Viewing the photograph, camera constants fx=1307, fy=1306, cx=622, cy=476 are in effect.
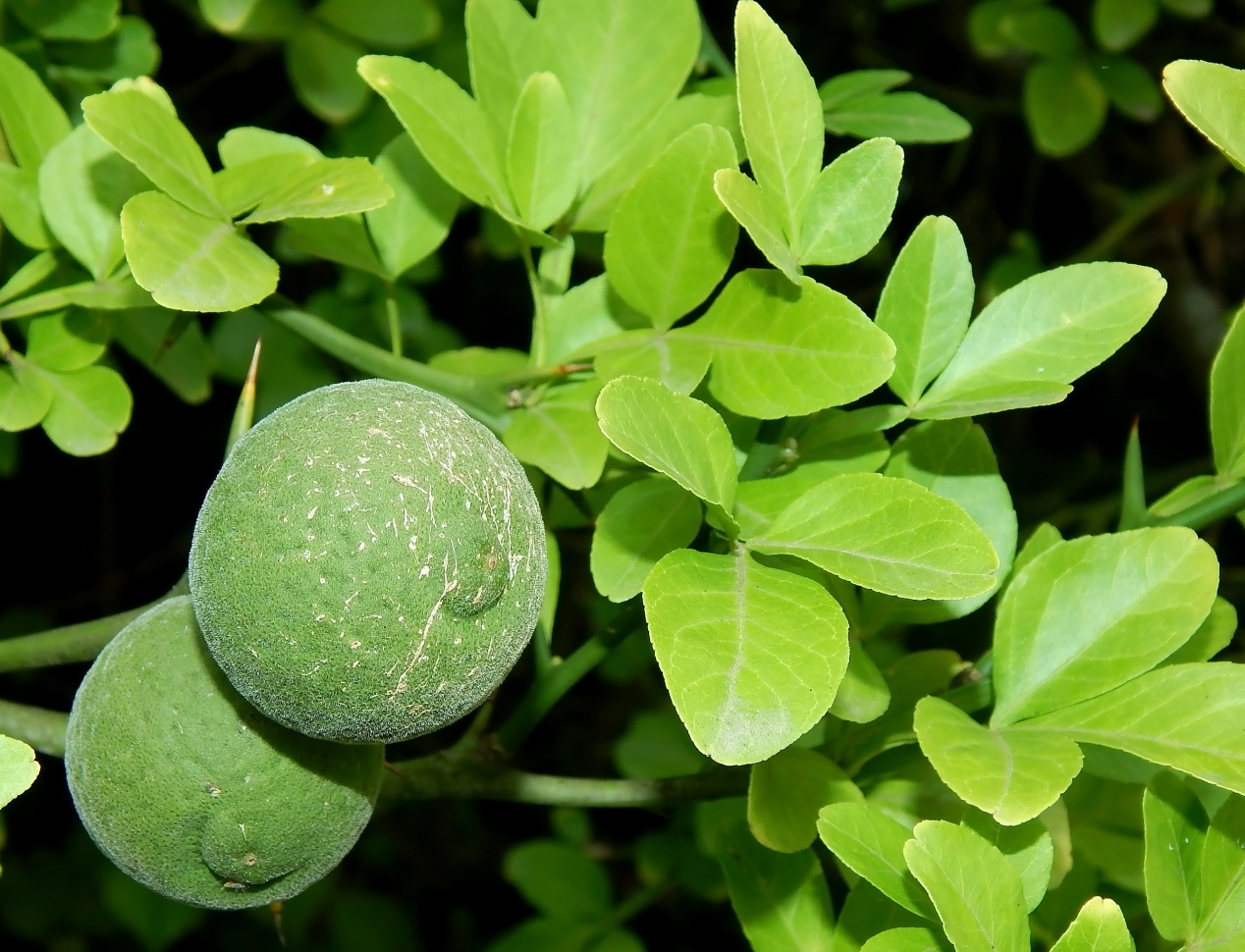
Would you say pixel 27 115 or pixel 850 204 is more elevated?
pixel 850 204

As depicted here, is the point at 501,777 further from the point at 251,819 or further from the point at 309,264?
the point at 309,264

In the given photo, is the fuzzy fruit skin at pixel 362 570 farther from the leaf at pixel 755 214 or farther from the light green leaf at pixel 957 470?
the light green leaf at pixel 957 470

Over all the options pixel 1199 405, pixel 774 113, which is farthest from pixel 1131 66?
pixel 774 113

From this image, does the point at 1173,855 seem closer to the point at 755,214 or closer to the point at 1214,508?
the point at 1214,508

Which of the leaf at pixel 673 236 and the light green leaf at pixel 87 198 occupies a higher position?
Result: the leaf at pixel 673 236

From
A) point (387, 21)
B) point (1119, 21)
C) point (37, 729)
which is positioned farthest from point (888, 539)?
point (1119, 21)

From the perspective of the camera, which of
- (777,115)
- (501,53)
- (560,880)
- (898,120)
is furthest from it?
(560,880)

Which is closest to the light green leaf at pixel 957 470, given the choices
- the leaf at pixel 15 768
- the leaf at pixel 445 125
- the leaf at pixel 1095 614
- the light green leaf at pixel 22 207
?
the leaf at pixel 1095 614
